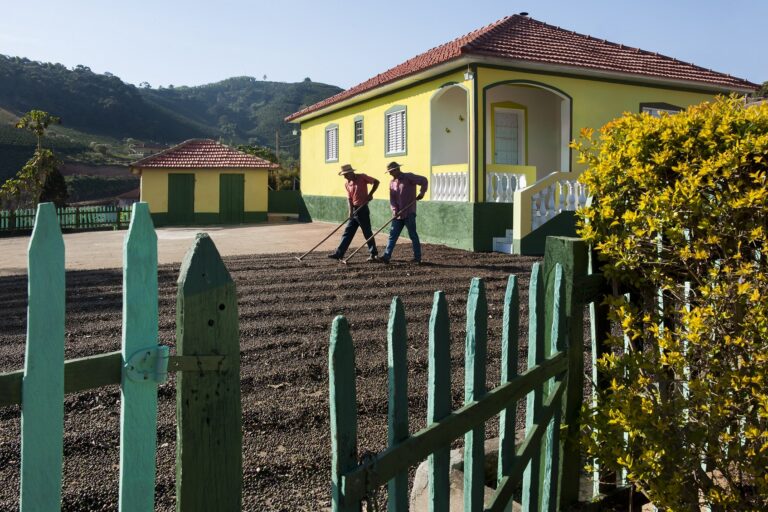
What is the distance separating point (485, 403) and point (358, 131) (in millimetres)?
19400

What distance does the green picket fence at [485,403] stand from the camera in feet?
5.94

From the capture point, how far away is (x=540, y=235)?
14.1 metres

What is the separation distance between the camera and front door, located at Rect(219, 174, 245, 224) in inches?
1119

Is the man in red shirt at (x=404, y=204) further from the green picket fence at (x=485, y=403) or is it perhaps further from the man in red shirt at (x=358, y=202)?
the green picket fence at (x=485, y=403)

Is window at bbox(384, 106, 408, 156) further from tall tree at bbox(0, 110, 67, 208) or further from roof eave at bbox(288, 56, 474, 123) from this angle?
tall tree at bbox(0, 110, 67, 208)

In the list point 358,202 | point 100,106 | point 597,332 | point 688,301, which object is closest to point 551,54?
point 358,202

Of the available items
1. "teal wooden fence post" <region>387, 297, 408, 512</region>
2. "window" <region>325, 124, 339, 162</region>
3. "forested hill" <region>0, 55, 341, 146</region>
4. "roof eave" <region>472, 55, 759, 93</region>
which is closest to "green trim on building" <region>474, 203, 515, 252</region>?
"roof eave" <region>472, 55, 759, 93</region>

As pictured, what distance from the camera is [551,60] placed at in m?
15.6

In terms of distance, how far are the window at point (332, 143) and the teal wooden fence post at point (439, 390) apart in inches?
835

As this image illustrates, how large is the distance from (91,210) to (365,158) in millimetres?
14621

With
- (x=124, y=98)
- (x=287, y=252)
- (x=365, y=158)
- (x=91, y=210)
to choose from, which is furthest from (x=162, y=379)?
(x=124, y=98)

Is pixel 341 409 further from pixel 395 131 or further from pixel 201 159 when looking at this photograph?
pixel 201 159

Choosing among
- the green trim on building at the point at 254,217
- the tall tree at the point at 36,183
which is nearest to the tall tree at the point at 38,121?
the tall tree at the point at 36,183

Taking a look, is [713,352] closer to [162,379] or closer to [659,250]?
[659,250]
